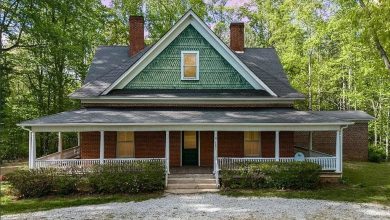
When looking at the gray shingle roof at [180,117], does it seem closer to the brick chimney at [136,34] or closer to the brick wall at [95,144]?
the brick wall at [95,144]

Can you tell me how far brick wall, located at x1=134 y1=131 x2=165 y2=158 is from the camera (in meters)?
18.0

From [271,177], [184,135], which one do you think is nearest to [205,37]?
[184,135]

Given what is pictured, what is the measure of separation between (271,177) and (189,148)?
17.1ft

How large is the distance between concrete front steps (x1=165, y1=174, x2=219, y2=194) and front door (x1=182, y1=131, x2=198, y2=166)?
276 centimetres

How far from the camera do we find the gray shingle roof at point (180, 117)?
1594 centimetres

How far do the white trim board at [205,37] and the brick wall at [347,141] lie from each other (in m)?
6.41

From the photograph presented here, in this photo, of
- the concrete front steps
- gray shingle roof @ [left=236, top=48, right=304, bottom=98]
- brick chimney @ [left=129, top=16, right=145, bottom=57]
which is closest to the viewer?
the concrete front steps

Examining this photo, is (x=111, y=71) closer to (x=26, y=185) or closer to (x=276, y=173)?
(x=26, y=185)

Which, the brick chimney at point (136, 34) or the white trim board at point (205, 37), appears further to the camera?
the brick chimney at point (136, 34)

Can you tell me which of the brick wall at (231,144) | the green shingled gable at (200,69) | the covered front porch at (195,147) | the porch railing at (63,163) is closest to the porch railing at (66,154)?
the covered front porch at (195,147)

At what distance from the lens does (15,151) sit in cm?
3300

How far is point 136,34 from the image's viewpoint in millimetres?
22078

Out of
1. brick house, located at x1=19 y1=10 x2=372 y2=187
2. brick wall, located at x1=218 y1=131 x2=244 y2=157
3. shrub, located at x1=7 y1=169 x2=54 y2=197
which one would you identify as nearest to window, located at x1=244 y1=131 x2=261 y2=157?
brick house, located at x1=19 y1=10 x2=372 y2=187

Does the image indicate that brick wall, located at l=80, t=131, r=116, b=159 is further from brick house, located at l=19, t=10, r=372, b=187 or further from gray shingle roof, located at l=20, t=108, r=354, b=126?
gray shingle roof, located at l=20, t=108, r=354, b=126
